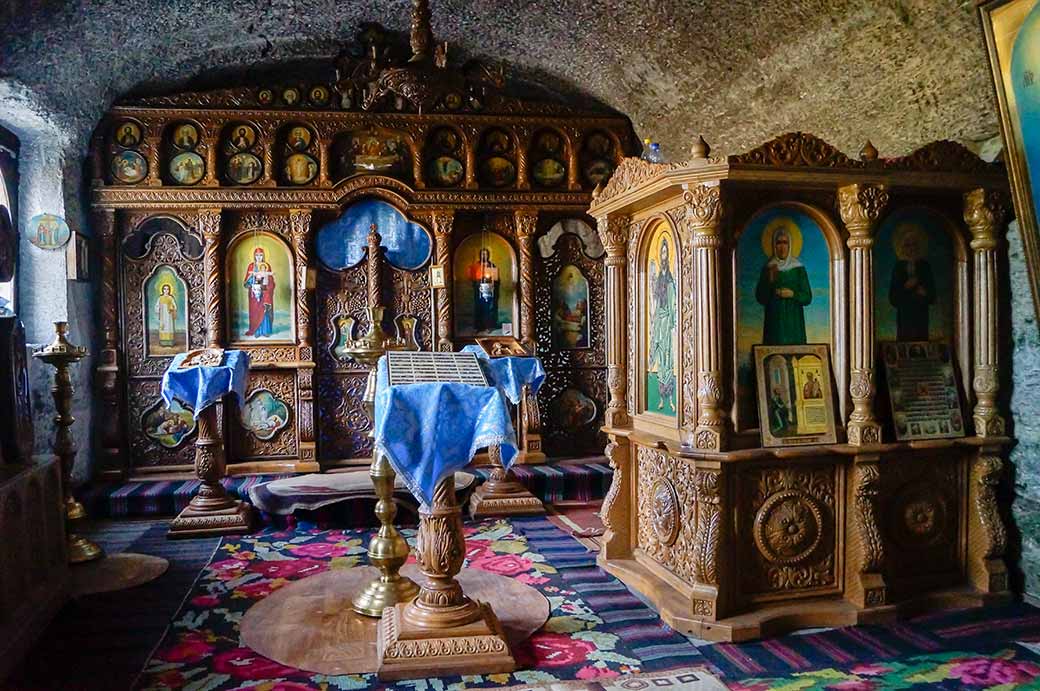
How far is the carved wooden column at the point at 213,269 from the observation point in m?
6.82

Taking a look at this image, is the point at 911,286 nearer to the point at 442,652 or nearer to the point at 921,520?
the point at 921,520

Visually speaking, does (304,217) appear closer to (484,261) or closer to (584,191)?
(484,261)

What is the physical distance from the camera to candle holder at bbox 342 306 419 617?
3668mm

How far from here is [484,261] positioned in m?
7.31

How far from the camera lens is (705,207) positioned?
11.4ft

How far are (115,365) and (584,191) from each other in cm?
434

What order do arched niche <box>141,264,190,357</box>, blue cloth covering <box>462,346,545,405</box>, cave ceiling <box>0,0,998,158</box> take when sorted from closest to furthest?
cave ceiling <box>0,0,998,158</box>, blue cloth covering <box>462,346,545,405</box>, arched niche <box>141,264,190,357</box>

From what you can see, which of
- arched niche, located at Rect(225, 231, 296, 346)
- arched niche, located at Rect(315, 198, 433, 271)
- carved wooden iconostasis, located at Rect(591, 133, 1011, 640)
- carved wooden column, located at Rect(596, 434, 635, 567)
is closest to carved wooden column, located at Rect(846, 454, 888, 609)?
carved wooden iconostasis, located at Rect(591, 133, 1011, 640)

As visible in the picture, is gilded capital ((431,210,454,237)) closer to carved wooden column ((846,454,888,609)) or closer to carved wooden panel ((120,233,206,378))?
carved wooden panel ((120,233,206,378))

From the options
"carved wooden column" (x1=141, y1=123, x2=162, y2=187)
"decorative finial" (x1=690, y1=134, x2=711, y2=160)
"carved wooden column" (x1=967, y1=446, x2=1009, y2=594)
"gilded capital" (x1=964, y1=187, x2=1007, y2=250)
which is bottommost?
"carved wooden column" (x1=967, y1=446, x2=1009, y2=594)

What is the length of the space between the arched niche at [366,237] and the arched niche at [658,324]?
3.30 meters

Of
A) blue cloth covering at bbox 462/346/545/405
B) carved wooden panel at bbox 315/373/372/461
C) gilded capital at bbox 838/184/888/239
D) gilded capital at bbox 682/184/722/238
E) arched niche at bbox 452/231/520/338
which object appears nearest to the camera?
gilded capital at bbox 682/184/722/238

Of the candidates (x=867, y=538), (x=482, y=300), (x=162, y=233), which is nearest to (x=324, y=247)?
(x=162, y=233)

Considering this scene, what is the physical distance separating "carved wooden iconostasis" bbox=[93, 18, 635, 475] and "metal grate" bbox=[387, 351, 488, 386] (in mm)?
3636
